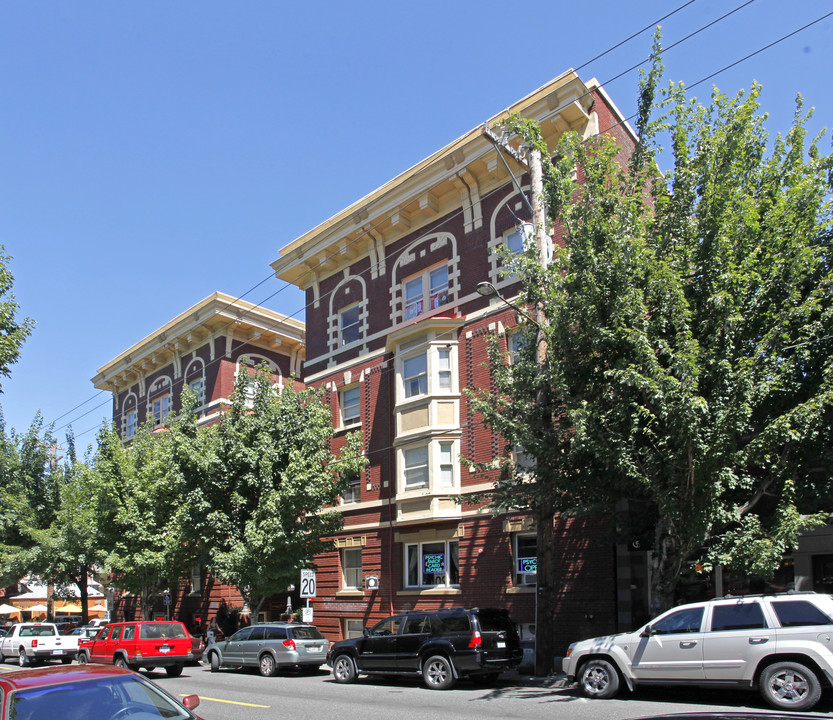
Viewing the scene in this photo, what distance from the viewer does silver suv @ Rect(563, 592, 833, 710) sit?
10.7 metres

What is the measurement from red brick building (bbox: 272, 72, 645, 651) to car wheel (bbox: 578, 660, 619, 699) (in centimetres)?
551

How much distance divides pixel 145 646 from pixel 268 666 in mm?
3124

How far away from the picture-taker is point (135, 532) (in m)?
27.1

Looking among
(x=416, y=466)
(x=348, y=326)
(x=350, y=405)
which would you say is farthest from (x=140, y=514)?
(x=416, y=466)

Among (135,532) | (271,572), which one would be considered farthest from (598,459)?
(135,532)

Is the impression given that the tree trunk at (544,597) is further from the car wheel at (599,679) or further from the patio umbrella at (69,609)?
the patio umbrella at (69,609)

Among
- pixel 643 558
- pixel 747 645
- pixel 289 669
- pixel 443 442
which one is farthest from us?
pixel 443 442

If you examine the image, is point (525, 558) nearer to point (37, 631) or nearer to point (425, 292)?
point (425, 292)

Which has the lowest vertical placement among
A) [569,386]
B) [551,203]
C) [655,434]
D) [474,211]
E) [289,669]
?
[289,669]

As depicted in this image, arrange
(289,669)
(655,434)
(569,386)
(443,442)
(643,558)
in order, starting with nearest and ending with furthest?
1. (655,434)
2. (569,386)
3. (643,558)
4. (289,669)
5. (443,442)

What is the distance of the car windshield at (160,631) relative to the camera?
19.5 meters

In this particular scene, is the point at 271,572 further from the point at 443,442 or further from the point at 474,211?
the point at 474,211

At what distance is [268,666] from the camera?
19484mm

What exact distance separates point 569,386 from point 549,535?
3.49m
